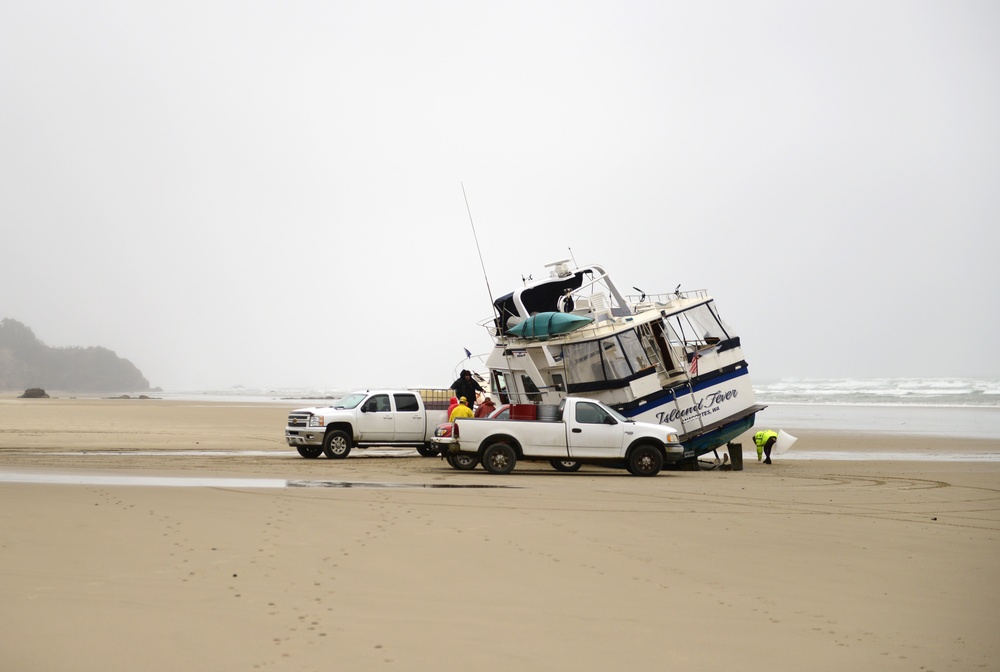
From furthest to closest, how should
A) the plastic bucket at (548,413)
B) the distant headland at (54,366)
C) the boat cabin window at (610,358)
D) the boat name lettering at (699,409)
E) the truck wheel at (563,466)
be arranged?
the distant headland at (54,366)
the boat name lettering at (699,409)
the boat cabin window at (610,358)
the truck wheel at (563,466)
the plastic bucket at (548,413)

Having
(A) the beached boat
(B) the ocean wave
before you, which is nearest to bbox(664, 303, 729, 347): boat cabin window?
(A) the beached boat

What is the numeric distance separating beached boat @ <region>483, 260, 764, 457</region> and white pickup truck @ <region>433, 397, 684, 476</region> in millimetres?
1878

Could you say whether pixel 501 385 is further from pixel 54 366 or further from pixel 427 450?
pixel 54 366

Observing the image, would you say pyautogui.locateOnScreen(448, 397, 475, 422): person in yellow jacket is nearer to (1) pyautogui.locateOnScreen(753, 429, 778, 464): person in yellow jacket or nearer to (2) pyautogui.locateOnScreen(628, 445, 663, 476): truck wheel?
(2) pyautogui.locateOnScreen(628, 445, 663, 476): truck wheel

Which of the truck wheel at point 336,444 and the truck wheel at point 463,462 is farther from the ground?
the truck wheel at point 336,444

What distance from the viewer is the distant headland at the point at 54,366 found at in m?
144

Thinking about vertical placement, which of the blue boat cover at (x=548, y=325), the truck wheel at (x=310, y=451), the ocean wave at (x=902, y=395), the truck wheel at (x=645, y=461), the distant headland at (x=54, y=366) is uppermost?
the distant headland at (x=54, y=366)

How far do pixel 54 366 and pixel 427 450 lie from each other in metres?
144

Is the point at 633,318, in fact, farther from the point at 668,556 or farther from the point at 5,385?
the point at 5,385

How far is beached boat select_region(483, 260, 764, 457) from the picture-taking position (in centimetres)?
2133

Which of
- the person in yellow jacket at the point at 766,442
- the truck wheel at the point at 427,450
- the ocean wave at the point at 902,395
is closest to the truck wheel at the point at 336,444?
the truck wheel at the point at 427,450

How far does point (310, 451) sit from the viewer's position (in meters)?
24.1

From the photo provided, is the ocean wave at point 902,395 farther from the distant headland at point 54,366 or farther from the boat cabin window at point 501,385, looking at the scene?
the distant headland at point 54,366

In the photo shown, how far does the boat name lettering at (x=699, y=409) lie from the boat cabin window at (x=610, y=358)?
1.22 m
